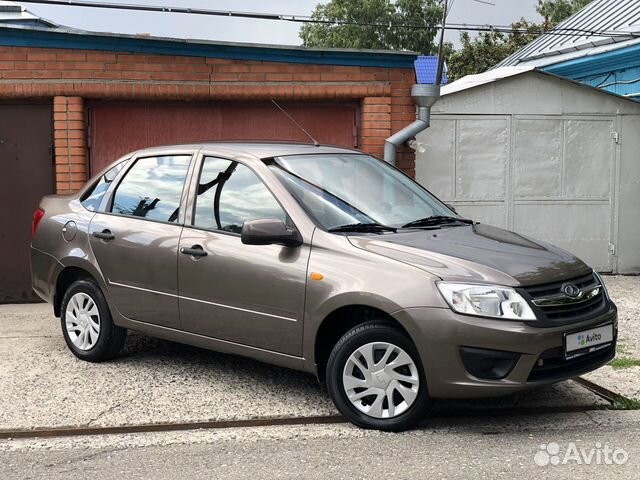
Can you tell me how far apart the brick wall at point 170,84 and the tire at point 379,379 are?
16.5 ft

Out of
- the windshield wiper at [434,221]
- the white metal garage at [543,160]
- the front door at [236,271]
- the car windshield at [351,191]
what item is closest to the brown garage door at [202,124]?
the white metal garage at [543,160]

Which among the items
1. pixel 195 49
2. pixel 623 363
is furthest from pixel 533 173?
pixel 623 363

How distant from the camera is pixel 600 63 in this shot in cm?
1354

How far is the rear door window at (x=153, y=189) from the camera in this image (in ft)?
20.4

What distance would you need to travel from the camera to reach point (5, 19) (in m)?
14.2

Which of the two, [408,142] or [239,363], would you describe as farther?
[408,142]

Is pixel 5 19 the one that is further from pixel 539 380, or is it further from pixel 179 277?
pixel 539 380

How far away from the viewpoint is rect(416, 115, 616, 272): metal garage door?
1089cm

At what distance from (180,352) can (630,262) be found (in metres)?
6.71

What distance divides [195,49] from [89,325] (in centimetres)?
398

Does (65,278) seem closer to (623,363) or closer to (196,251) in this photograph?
(196,251)

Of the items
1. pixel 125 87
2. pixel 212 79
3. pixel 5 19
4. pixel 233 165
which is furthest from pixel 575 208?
pixel 5 19

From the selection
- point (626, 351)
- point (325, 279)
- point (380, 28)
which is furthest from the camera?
point (380, 28)

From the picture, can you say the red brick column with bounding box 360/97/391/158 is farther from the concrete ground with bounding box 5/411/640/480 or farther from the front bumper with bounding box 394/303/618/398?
the front bumper with bounding box 394/303/618/398
